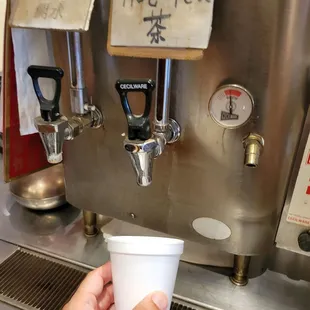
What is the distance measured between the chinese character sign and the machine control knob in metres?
0.32

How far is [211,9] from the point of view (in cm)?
47

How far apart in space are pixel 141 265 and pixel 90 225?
0.34 metres

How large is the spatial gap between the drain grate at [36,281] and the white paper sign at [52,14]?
0.39 m

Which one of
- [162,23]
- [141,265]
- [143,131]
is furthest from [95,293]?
[162,23]

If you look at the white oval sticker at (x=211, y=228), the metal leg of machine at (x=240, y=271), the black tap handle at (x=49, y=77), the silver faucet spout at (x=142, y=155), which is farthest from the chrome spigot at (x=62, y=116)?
the metal leg of machine at (x=240, y=271)

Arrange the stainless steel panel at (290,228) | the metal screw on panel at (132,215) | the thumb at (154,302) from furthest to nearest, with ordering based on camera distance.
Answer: the metal screw on panel at (132,215), the stainless steel panel at (290,228), the thumb at (154,302)

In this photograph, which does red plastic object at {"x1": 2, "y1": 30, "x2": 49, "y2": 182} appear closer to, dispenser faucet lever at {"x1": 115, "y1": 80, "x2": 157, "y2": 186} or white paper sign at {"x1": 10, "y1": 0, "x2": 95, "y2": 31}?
white paper sign at {"x1": 10, "y1": 0, "x2": 95, "y2": 31}

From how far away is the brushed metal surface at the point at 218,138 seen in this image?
0.49 meters

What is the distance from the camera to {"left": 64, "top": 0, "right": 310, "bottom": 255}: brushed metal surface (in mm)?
486

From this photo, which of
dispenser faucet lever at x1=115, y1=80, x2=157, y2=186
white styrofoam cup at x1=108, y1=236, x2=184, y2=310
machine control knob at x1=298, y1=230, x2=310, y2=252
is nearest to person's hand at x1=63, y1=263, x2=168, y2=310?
white styrofoam cup at x1=108, y1=236, x2=184, y2=310

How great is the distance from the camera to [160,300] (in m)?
0.46

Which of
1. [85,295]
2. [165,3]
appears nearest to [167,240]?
[85,295]

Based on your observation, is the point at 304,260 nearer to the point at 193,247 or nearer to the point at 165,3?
the point at 193,247

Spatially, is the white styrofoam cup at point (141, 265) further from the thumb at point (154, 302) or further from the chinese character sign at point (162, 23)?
the chinese character sign at point (162, 23)
